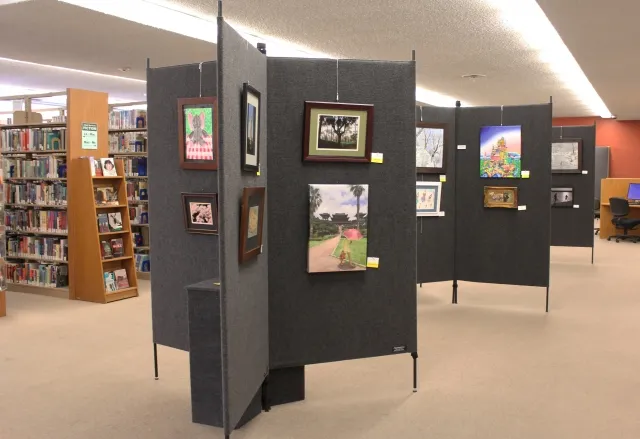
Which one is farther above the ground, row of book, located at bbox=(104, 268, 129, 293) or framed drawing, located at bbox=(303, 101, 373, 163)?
framed drawing, located at bbox=(303, 101, 373, 163)

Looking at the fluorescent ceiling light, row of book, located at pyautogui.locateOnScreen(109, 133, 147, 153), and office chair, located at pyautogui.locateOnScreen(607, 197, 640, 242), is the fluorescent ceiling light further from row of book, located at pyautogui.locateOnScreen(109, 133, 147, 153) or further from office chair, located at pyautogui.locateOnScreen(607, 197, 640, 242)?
row of book, located at pyautogui.locateOnScreen(109, 133, 147, 153)

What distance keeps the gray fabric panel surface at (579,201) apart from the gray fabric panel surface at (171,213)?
7.52m

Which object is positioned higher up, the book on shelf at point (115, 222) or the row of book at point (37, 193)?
the row of book at point (37, 193)

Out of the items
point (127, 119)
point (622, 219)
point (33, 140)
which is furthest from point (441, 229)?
point (622, 219)

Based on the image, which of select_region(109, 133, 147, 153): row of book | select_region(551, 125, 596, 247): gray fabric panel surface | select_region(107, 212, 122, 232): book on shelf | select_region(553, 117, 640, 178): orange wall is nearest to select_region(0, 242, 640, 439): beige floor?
select_region(107, 212, 122, 232): book on shelf

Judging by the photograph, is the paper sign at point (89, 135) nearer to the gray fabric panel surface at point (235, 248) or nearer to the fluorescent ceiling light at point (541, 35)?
the gray fabric panel surface at point (235, 248)

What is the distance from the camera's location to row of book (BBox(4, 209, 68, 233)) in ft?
25.7

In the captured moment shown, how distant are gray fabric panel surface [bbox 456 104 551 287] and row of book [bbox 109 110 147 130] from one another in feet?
14.8

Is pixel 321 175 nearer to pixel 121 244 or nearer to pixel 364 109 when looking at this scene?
pixel 364 109

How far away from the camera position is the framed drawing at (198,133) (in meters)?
4.28

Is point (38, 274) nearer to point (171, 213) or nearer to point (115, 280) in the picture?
point (115, 280)

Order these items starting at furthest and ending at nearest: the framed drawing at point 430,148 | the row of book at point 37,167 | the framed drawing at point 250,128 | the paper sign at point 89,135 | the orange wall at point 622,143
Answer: the orange wall at point 622,143, the row of book at point 37,167, the paper sign at point 89,135, the framed drawing at point 430,148, the framed drawing at point 250,128

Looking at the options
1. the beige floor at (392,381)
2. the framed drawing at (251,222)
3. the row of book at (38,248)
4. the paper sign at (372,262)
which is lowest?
the beige floor at (392,381)

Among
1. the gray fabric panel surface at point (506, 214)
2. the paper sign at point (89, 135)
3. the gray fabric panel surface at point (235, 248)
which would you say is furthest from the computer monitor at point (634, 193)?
the gray fabric panel surface at point (235, 248)
